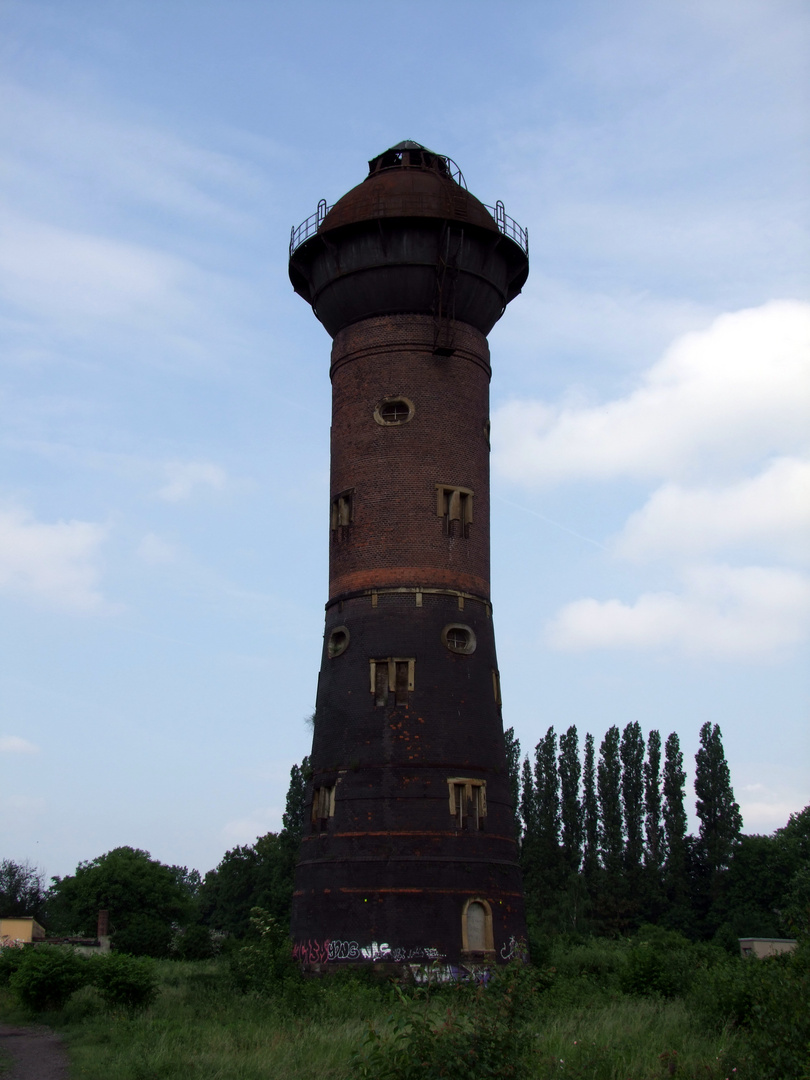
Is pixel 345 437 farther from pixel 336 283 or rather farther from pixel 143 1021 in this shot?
pixel 143 1021

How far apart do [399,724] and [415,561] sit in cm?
437

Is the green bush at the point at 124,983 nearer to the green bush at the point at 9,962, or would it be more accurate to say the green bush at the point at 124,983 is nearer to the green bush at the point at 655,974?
the green bush at the point at 9,962

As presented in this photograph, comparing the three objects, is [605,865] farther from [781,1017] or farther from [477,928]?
[781,1017]

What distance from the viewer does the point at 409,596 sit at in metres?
28.2

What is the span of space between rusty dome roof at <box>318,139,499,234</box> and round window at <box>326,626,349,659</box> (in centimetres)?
1159

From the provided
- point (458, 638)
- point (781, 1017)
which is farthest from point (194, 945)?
point (781, 1017)

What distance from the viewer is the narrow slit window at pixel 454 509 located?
95.1 feet

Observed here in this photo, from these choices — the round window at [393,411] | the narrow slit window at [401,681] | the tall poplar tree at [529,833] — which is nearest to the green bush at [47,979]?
the narrow slit window at [401,681]

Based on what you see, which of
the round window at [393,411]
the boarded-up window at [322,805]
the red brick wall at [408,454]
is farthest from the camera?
the round window at [393,411]

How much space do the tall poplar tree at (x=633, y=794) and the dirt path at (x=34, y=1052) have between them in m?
43.5

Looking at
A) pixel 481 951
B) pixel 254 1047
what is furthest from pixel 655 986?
pixel 254 1047

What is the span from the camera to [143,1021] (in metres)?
20.5

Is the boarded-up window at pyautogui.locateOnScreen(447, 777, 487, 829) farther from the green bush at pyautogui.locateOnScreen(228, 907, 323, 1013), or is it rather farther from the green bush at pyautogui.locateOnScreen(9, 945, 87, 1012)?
the green bush at pyautogui.locateOnScreen(9, 945, 87, 1012)

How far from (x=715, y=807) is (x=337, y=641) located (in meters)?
39.2
